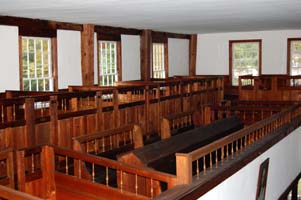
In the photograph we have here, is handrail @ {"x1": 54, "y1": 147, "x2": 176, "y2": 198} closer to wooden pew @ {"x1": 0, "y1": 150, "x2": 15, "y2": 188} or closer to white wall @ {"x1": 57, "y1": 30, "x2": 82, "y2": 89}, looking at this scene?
wooden pew @ {"x1": 0, "y1": 150, "x2": 15, "y2": 188}

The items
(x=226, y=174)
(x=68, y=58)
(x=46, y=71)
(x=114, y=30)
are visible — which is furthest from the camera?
(x=114, y=30)

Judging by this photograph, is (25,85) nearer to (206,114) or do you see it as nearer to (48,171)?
(206,114)

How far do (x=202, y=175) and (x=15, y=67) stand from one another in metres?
6.24

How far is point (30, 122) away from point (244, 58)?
11.8 m

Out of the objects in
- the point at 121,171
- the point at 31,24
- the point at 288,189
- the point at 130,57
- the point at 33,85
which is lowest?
the point at 288,189

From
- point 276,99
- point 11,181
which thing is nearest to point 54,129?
point 11,181

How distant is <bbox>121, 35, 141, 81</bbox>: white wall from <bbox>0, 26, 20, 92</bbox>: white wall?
4184 millimetres

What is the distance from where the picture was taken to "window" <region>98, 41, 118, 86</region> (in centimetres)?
1231

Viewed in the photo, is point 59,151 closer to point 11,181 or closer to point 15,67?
point 11,181

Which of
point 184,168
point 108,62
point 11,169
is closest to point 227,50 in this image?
point 108,62

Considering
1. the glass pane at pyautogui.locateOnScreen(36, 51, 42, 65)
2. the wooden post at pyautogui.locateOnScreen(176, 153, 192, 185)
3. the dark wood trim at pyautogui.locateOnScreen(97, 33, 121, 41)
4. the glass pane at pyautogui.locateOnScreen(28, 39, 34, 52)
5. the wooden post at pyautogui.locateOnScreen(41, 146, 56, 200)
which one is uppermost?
the dark wood trim at pyautogui.locateOnScreen(97, 33, 121, 41)

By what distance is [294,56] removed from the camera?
15.8m

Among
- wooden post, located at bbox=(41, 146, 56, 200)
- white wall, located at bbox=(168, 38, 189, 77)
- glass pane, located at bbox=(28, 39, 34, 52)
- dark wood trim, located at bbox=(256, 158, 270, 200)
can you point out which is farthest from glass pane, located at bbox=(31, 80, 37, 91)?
white wall, located at bbox=(168, 38, 189, 77)

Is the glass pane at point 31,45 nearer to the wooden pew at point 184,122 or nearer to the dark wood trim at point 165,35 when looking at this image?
the wooden pew at point 184,122
